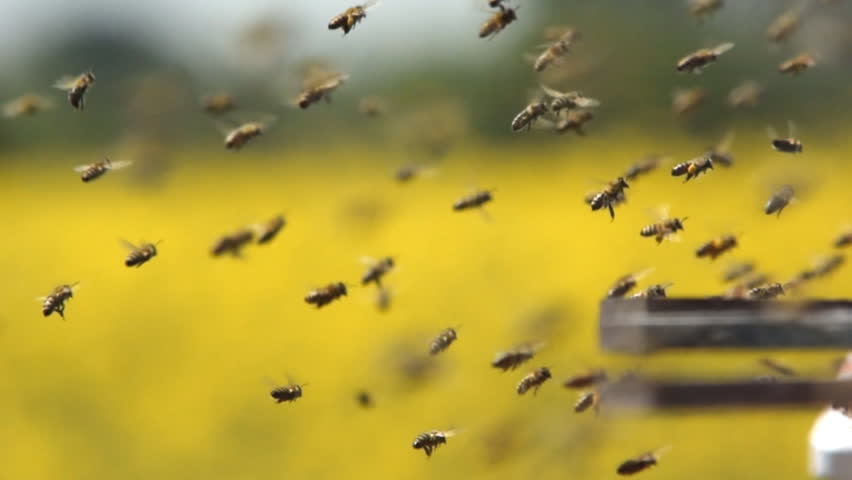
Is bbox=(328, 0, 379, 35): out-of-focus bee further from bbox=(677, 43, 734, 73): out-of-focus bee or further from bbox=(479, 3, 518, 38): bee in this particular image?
bbox=(677, 43, 734, 73): out-of-focus bee

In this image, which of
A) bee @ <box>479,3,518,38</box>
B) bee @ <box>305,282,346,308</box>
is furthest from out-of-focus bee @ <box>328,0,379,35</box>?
bee @ <box>305,282,346,308</box>

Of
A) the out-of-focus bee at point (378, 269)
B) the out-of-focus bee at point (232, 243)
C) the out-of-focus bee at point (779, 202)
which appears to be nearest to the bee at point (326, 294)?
the out-of-focus bee at point (378, 269)

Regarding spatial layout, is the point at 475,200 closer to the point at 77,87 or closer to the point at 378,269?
the point at 378,269

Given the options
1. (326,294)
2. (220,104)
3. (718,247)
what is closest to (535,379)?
(718,247)

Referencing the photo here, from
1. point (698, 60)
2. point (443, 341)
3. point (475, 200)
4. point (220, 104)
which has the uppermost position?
point (220, 104)

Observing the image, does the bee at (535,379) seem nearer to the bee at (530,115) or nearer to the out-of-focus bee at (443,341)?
the out-of-focus bee at (443,341)

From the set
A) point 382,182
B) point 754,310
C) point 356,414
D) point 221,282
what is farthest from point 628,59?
point 754,310
